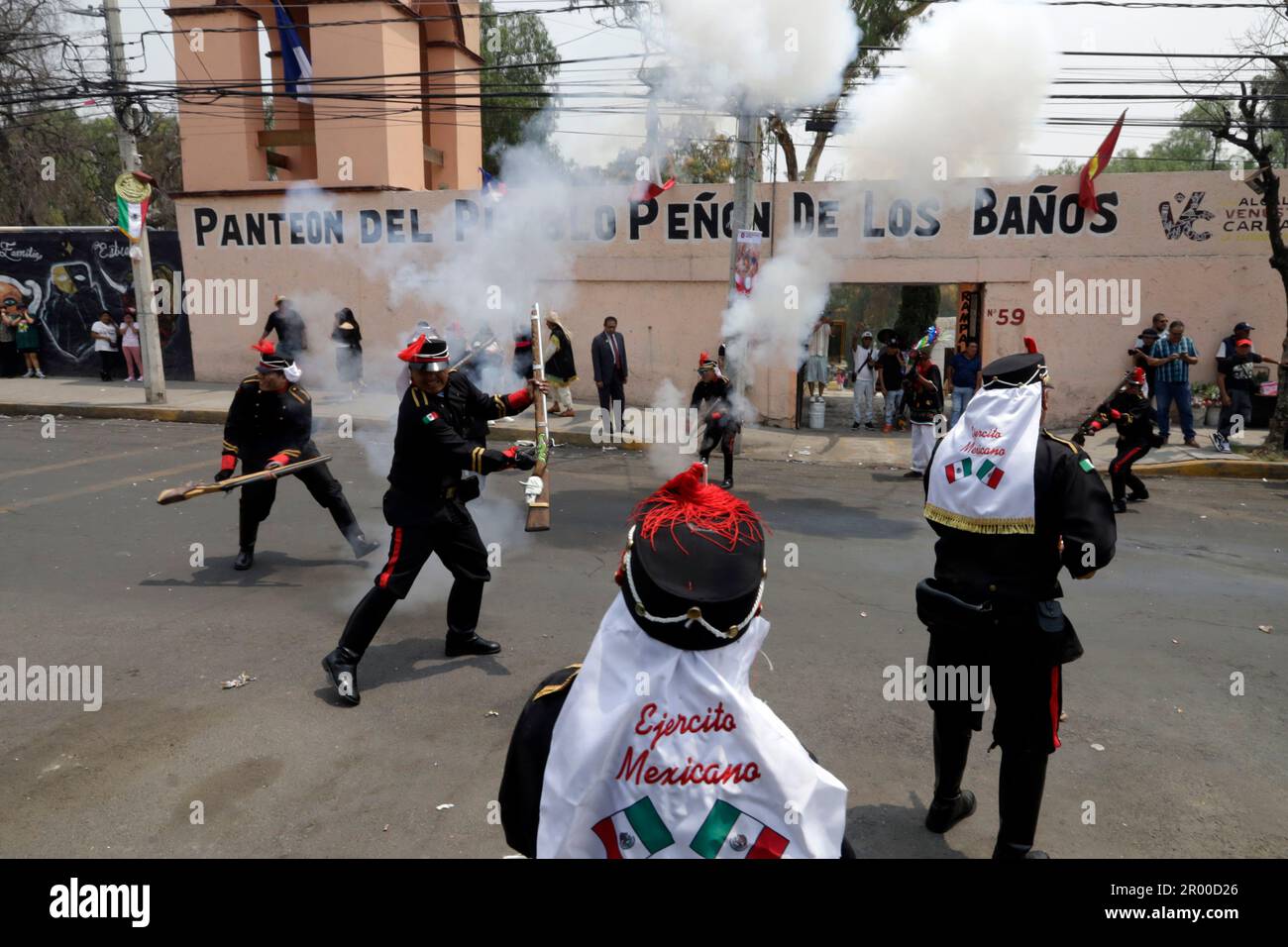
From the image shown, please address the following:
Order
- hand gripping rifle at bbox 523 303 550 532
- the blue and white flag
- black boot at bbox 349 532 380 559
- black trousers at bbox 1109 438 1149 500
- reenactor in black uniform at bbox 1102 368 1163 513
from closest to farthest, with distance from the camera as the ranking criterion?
hand gripping rifle at bbox 523 303 550 532
black boot at bbox 349 532 380 559
reenactor in black uniform at bbox 1102 368 1163 513
black trousers at bbox 1109 438 1149 500
the blue and white flag

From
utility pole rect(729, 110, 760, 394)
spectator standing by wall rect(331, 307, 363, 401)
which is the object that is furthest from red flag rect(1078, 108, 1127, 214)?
spectator standing by wall rect(331, 307, 363, 401)

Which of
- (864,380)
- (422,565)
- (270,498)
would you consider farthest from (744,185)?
(422,565)

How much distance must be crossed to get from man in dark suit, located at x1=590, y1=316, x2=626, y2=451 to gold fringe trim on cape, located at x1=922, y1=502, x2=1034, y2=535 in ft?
33.9

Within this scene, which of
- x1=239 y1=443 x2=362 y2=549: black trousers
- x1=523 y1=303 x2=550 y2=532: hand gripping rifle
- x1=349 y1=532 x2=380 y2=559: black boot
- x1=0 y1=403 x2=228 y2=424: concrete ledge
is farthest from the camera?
x1=0 y1=403 x2=228 y2=424: concrete ledge

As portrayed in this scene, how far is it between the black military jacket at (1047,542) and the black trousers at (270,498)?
517 cm

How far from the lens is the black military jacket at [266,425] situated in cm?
691

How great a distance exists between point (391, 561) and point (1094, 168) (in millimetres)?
12701

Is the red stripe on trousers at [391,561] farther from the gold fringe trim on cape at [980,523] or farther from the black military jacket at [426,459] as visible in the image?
the gold fringe trim on cape at [980,523]

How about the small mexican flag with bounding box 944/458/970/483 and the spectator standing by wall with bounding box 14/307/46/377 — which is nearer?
the small mexican flag with bounding box 944/458/970/483

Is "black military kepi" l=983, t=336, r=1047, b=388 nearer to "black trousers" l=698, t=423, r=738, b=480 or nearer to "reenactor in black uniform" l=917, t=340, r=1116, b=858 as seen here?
"reenactor in black uniform" l=917, t=340, r=1116, b=858

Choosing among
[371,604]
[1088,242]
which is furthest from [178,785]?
[1088,242]

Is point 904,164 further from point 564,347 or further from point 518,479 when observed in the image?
point 518,479

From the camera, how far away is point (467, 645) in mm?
5270

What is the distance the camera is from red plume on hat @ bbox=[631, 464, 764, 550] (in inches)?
69.3
